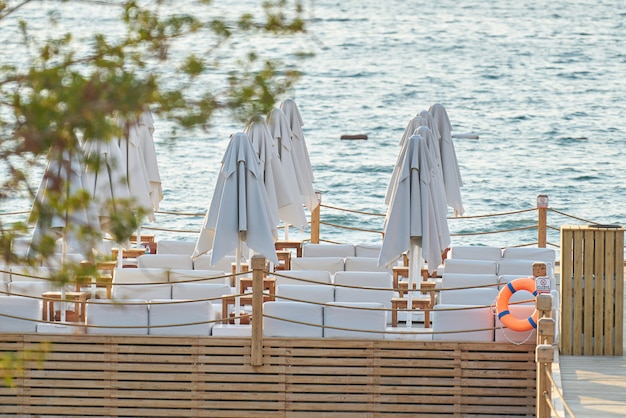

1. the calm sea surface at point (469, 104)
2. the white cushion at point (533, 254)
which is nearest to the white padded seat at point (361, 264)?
the white cushion at point (533, 254)

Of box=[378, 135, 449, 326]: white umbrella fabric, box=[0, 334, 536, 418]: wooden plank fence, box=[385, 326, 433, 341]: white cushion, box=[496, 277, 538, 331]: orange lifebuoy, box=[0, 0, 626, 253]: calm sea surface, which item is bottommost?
box=[0, 334, 536, 418]: wooden plank fence

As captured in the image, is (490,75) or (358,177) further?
(490,75)

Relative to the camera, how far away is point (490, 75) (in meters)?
48.3

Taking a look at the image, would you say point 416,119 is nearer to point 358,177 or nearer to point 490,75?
point 358,177

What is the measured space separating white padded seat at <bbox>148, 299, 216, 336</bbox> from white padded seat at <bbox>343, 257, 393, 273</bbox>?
2089 millimetres

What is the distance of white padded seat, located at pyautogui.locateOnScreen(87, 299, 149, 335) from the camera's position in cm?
942

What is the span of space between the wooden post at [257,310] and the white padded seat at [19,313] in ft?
5.54

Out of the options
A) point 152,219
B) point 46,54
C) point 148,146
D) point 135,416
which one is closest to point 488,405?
point 135,416

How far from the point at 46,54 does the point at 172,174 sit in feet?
95.3

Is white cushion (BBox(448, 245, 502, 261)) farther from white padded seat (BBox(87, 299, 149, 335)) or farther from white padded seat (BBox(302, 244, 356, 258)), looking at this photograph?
white padded seat (BBox(87, 299, 149, 335))

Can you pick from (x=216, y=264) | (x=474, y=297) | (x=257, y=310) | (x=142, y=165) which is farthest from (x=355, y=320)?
(x=142, y=165)

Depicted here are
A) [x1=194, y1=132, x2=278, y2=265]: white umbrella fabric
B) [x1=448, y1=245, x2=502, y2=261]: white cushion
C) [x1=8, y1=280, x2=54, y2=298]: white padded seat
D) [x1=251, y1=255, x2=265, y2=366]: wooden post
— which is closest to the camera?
[x1=251, y1=255, x2=265, y2=366]: wooden post

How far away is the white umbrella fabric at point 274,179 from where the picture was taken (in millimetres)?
11109

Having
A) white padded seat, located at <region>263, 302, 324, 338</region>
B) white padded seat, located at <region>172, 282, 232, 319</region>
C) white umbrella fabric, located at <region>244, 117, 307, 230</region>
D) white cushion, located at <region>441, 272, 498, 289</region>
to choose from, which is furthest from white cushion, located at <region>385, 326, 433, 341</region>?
white umbrella fabric, located at <region>244, 117, 307, 230</region>
